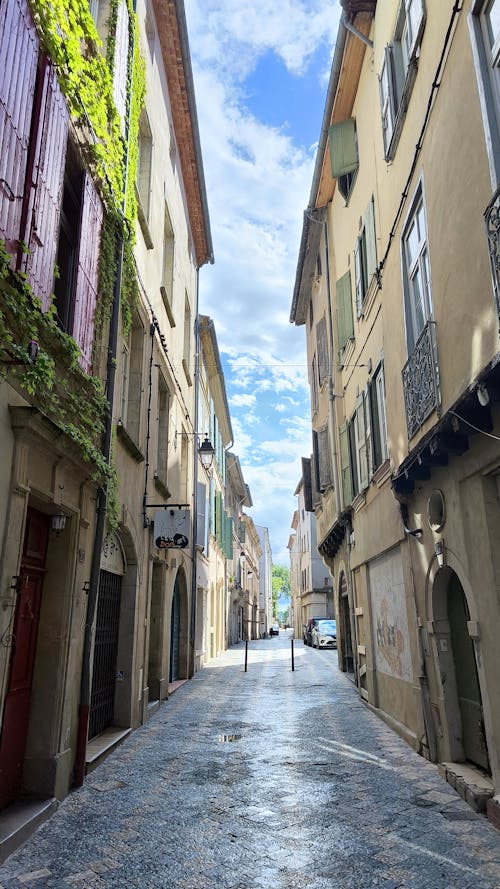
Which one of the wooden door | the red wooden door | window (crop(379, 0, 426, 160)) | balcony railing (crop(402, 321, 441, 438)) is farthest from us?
window (crop(379, 0, 426, 160))

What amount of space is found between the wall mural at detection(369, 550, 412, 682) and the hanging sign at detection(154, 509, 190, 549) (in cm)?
322

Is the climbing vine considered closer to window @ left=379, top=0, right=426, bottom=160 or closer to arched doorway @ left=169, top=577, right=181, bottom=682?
window @ left=379, top=0, right=426, bottom=160

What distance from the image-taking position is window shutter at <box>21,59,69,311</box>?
4.74 meters

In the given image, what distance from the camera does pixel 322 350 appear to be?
55.3 feet

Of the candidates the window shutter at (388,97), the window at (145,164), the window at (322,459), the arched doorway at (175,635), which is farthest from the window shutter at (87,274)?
the window at (322,459)

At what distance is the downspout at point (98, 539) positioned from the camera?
603 cm

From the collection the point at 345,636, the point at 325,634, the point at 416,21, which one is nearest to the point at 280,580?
the point at 325,634

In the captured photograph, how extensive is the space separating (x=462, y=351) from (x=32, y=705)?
16.2 feet

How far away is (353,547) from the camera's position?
13.0 metres

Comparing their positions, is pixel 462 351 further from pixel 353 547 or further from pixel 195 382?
pixel 195 382

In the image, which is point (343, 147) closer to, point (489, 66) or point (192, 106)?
point (192, 106)

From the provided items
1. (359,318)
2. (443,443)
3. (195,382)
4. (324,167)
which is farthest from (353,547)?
(324,167)

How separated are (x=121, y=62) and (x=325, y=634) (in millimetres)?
24813

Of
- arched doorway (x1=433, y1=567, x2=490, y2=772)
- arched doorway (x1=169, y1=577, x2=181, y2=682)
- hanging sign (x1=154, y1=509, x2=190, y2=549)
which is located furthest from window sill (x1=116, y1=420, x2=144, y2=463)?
arched doorway (x1=169, y1=577, x2=181, y2=682)
